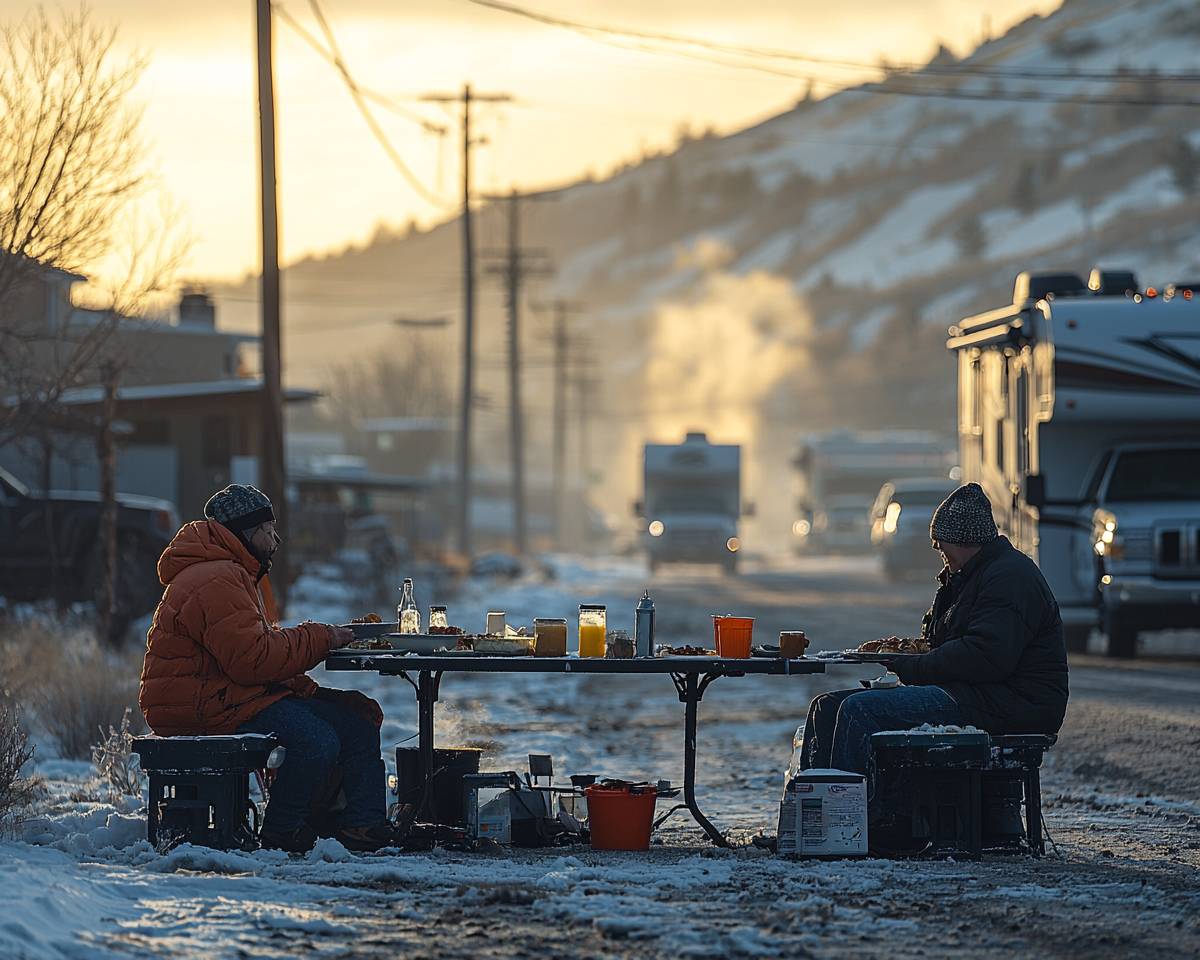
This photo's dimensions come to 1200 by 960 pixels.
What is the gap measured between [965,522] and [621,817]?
207 cm

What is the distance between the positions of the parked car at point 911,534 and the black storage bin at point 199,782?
25906mm

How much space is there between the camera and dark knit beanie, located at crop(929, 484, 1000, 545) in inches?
296

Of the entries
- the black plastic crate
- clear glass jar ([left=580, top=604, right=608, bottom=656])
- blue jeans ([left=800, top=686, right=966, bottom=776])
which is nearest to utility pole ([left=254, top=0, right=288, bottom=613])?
clear glass jar ([left=580, top=604, right=608, bottom=656])

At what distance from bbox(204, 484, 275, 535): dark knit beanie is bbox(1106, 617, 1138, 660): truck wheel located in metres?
11.2

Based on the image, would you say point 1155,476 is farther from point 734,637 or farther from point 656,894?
point 656,894

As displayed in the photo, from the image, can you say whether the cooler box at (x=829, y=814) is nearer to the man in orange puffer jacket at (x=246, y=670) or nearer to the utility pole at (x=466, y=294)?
the man in orange puffer jacket at (x=246, y=670)

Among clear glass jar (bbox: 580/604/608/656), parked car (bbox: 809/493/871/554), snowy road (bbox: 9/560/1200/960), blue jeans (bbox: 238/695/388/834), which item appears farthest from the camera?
parked car (bbox: 809/493/871/554)

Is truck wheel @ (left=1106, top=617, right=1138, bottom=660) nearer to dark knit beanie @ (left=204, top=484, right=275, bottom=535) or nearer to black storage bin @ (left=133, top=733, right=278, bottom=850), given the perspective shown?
dark knit beanie @ (left=204, top=484, right=275, bottom=535)

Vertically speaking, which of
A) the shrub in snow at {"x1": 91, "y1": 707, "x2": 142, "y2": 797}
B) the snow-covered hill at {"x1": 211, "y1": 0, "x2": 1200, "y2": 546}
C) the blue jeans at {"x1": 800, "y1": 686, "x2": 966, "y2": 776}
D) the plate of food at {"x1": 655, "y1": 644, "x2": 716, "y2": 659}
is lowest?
the shrub in snow at {"x1": 91, "y1": 707, "x2": 142, "y2": 797}

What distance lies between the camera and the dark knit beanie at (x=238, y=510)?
23.9 feet

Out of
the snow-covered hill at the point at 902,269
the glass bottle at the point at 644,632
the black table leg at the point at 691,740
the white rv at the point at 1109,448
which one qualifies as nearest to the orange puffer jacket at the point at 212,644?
the glass bottle at the point at 644,632

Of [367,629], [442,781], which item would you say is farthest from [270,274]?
[442,781]

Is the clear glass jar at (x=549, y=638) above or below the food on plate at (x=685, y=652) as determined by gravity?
above

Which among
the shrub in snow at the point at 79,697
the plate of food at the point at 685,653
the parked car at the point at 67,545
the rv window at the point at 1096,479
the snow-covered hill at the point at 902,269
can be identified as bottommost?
the shrub in snow at the point at 79,697
